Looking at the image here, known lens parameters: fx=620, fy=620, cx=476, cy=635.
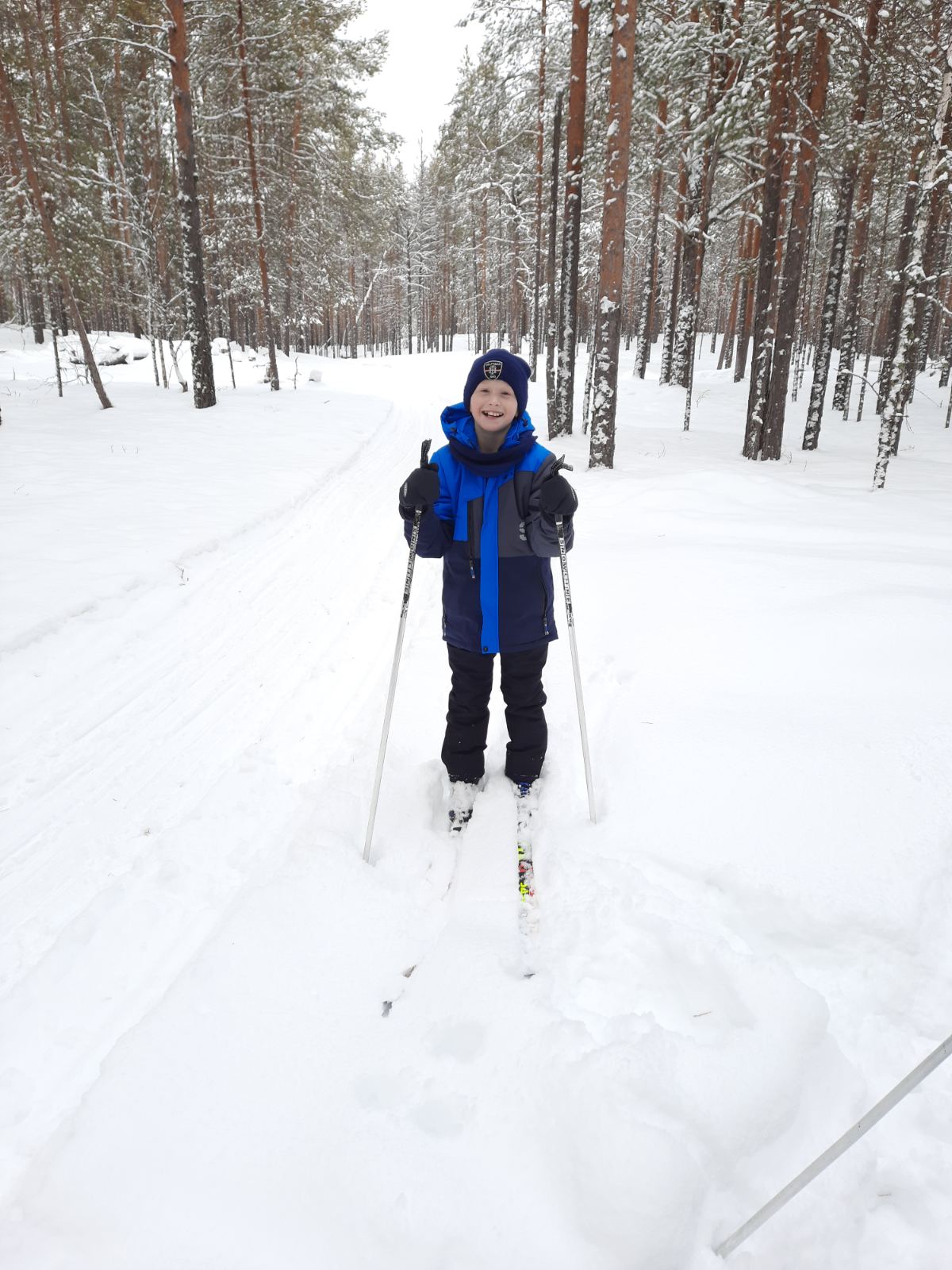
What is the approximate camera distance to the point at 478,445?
9.21 feet

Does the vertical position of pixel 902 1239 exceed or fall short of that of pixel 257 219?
it falls short

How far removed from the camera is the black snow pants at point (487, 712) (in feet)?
10.0

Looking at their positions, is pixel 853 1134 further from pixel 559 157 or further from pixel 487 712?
pixel 559 157

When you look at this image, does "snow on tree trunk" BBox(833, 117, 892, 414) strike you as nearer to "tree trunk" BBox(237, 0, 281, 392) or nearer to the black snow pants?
the black snow pants

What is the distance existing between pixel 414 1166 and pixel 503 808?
1.62 metres

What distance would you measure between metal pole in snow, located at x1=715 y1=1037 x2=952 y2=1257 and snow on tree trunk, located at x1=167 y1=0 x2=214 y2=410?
18047mm

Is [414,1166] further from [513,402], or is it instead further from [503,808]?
[513,402]

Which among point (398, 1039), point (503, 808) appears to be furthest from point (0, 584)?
point (398, 1039)

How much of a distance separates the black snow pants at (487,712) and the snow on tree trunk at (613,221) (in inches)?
338

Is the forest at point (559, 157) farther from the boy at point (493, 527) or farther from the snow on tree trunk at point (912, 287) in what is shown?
the boy at point (493, 527)

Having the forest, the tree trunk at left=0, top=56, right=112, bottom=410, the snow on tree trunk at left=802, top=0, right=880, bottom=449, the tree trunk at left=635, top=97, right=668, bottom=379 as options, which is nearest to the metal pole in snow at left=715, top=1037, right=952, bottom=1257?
the forest

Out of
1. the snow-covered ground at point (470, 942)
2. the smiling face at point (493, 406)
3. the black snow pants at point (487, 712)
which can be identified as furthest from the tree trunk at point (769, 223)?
the black snow pants at point (487, 712)

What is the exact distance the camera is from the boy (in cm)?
273

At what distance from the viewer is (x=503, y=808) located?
10.7ft
